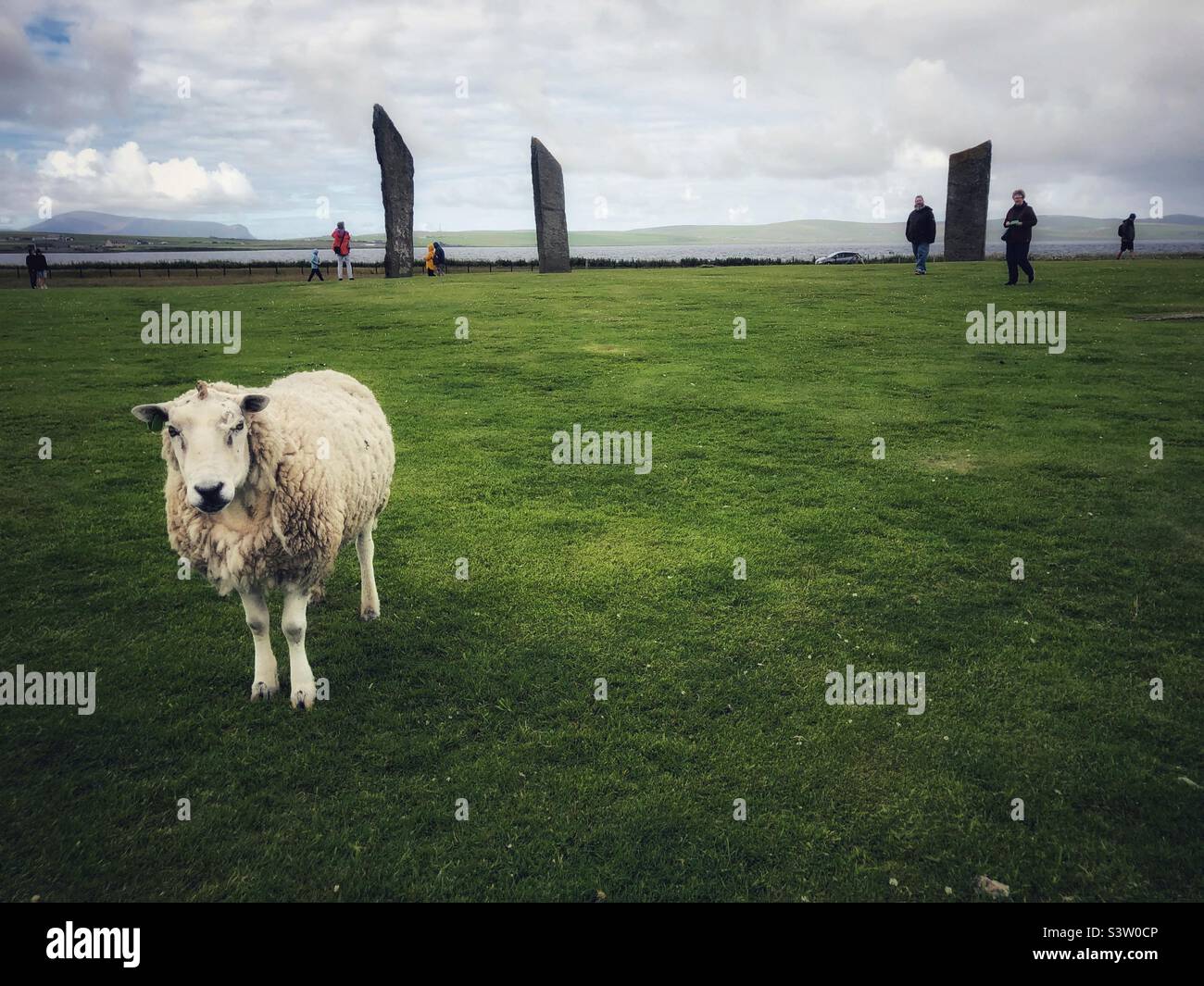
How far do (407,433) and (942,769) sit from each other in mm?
10495

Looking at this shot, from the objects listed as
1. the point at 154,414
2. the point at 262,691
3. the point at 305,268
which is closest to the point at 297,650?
the point at 262,691

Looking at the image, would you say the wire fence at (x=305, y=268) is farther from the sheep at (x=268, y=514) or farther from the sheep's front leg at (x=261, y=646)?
the sheep's front leg at (x=261, y=646)

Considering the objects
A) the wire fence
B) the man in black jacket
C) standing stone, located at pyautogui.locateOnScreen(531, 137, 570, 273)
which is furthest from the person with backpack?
standing stone, located at pyautogui.locateOnScreen(531, 137, 570, 273)

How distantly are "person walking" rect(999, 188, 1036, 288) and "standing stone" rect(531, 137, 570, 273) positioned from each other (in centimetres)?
1996

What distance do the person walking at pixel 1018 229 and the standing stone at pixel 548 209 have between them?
786 inches

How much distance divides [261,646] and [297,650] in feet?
1.01

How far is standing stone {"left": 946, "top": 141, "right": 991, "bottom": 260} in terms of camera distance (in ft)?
116

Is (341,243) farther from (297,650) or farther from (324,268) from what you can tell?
(297,650)

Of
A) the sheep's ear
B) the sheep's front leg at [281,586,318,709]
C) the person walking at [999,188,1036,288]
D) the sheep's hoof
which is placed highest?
the person walking at [999,188,1036,288]

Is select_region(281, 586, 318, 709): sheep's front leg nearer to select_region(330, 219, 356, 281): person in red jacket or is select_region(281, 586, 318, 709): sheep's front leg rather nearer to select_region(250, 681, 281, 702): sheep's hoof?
select_region(250, 681, 281, 702): sheep's hoof

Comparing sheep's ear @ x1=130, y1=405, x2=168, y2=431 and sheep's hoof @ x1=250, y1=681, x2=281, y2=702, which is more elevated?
sheep's ear @ x1=130, y1=405, x2=168, y2=431
